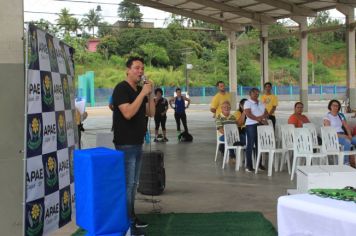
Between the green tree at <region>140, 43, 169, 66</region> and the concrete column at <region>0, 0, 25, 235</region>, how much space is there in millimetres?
52989

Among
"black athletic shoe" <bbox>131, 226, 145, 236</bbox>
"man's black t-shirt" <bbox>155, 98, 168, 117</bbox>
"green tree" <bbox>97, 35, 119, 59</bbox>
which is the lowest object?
"black athletic shoe" <bbox>131, 226, 145, 236</bbox>

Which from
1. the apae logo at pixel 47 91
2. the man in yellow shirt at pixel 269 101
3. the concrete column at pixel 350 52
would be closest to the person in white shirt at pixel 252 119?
the man in yellow shirt at pixel 269 101

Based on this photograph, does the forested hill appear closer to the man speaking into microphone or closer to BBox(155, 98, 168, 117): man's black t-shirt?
BBox(155, 98, 168, 117): man's black t-shirt

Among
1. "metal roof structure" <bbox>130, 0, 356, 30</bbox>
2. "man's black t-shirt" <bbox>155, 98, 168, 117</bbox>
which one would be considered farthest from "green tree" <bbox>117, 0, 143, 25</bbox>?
"man's black t-shirt" <bbox>155, 98, 168, 117</bbox>

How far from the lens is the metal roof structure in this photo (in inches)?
781

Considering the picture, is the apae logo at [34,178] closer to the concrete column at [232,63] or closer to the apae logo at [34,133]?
the apae logo at [34,133]

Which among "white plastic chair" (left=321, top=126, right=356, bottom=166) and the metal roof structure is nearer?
"white plastic chair" (left=321, top=126, right=356, bottom=166)

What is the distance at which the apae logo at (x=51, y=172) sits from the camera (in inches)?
158

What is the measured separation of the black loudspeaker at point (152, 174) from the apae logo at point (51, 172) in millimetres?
2358

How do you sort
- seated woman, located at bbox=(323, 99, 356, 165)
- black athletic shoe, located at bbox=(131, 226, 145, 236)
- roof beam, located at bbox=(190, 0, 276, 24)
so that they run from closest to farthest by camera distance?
black athletic shoe, located at bbox=(131, 226, 145, 236), seated woman, located at bbox=(323, 99, 356, 165), roof beam, located at bbox=(190, 0, 276, 24)

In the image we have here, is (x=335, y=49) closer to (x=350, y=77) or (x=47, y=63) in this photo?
(x=350, y=77)

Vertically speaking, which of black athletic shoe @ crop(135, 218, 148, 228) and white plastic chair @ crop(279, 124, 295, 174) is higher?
white plastic chair @ crop(279, 124, 295, 174)

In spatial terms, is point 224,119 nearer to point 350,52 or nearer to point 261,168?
point 261,168

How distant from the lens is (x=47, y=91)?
4.05 metres
